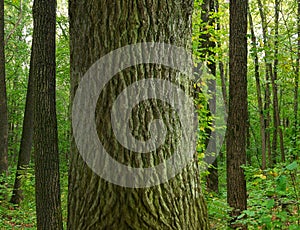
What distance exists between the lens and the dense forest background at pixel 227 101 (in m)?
4.70

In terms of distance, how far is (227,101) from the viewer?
21703mm

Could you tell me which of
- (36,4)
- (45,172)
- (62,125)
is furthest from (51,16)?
(62,125)

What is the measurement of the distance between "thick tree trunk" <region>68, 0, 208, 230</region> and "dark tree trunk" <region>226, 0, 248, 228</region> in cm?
446

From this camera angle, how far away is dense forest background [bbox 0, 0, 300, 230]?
15.4ft

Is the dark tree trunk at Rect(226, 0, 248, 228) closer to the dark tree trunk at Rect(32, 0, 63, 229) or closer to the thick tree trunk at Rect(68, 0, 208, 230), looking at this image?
the dark tree trunk at Rect(32, 0, 63, 229)

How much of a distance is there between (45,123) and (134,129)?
12.9ft

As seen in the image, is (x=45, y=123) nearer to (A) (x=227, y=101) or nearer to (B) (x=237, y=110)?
(B) (x=237, y=110)

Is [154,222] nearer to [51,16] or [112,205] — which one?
[112,205]

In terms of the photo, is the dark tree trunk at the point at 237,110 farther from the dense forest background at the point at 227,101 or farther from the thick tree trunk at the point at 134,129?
the thick tree trunk at the point at 134,129

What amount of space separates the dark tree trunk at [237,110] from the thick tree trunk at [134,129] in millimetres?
4460

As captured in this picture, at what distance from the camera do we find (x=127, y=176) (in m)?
2.34

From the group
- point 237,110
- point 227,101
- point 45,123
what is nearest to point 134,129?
point 45,123

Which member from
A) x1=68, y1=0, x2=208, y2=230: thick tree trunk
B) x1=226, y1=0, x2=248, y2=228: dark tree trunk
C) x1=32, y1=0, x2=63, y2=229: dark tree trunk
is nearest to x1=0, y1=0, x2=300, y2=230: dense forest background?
x1=226, y1=0, x2=248, y2=228: dark tree trunk

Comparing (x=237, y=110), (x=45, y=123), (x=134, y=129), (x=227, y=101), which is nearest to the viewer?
(x=134, y=129)
